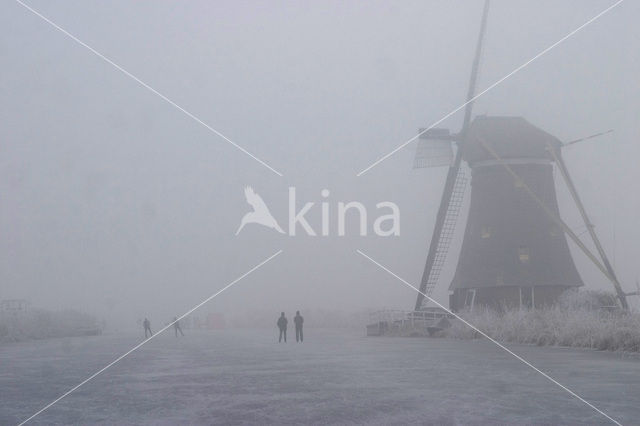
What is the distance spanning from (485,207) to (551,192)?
266 cm

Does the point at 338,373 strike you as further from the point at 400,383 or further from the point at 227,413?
the point at 227,413

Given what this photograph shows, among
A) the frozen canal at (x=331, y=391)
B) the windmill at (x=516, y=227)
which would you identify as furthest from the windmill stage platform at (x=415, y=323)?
the frozen canal at (x=331, y=391)

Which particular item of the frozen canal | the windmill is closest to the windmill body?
the windmill

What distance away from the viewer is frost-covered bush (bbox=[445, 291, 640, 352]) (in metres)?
18.1

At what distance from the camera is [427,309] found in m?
32.2

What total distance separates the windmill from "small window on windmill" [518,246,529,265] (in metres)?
0.04

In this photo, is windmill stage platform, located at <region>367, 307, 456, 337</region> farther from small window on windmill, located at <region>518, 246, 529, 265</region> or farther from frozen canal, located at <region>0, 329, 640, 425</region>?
frozen canal, located at <region>0, 329, 640, 425</region>

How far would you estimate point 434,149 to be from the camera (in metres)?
32.7

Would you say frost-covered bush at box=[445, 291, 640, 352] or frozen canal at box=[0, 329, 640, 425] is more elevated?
frost-covered bush at box=[445, 291, 640, 352]

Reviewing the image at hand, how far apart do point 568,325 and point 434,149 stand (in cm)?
1376

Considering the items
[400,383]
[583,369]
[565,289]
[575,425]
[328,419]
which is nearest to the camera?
[575,425]

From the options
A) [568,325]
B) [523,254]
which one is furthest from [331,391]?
[523,254]

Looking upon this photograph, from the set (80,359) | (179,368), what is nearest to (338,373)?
(179,368)

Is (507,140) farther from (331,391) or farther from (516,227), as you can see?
(331,391)
